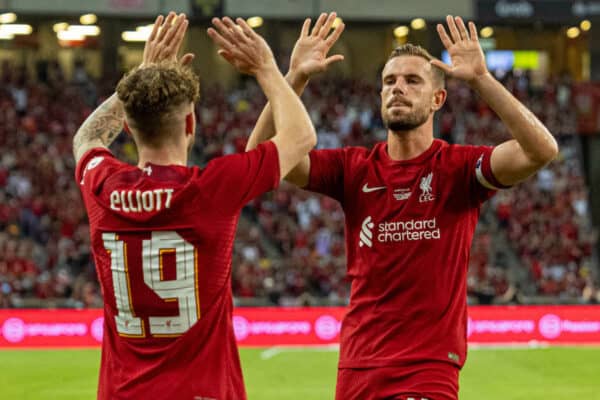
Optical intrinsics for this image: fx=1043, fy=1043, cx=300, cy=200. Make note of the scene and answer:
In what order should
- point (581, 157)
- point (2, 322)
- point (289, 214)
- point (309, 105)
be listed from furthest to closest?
point (581, 157)
point (309, 105)
point (289, 214)
point (2, 322)

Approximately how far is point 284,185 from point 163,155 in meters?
22.3

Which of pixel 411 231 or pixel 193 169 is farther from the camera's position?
pixel 411 231

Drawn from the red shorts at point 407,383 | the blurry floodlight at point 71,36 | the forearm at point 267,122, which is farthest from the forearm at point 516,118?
the blurry floodlight at point 71,36

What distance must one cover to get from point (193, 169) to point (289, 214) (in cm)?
2225

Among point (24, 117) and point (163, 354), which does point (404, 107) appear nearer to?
point (163, 354)

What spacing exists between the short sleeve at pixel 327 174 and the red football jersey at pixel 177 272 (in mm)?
1815

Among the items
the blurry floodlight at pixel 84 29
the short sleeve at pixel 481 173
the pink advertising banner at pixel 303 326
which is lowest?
the pink advertising banner at pixel 303 326

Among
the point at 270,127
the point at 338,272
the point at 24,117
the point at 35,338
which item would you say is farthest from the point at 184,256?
the point at 24,117

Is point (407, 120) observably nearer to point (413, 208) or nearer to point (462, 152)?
point (462, 152)

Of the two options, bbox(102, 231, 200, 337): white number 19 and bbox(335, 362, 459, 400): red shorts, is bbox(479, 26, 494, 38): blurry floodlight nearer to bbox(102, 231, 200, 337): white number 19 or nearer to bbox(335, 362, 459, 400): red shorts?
bbox(335, 362, 459, 400): red shorts

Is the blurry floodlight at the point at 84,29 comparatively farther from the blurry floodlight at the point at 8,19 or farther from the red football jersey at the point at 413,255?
the red football jersey at the point at 413,255

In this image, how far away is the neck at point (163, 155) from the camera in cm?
391

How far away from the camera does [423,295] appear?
529cm

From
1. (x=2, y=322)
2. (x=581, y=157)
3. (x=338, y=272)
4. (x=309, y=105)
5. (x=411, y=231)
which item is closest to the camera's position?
(x=411, y=231)
